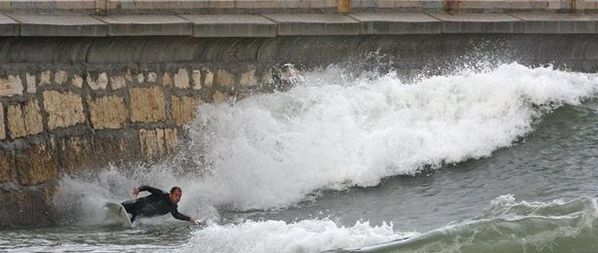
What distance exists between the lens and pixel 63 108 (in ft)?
54.2

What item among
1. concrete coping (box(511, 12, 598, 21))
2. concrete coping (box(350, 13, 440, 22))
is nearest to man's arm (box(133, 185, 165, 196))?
concrete coping (box(350, 13, 440, 22))

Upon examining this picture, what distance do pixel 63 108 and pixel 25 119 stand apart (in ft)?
1.71

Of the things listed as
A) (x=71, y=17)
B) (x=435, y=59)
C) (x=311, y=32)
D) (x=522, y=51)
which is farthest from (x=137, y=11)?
(x=522, y=51)

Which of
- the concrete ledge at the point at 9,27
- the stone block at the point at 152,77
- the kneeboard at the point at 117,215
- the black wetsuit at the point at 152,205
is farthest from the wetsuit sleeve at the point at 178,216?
the concrete ledge at the point at 9,27

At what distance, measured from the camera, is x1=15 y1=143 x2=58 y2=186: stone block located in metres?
16.1

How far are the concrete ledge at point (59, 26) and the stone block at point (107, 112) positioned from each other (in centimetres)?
89

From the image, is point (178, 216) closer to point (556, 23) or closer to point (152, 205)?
point (152, 205)

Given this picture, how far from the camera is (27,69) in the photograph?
16172 mm

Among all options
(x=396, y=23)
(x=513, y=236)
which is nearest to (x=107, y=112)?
(x=396, y=23)

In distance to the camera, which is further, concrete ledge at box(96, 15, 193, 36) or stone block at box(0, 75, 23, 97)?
concrete ledge at box(96, 15, 193, 36)

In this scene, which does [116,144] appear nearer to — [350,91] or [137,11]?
[137,11]

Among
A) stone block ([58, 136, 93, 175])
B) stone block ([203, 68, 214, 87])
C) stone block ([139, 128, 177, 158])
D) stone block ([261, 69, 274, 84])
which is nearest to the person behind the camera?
stone block ([58, 136, 93, 175])

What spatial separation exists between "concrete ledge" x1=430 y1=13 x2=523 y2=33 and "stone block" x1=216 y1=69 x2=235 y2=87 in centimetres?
269

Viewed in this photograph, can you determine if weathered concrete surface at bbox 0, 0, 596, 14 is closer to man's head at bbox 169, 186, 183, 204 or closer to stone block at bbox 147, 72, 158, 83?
stone block at bbox 147, 72, 158, 83
